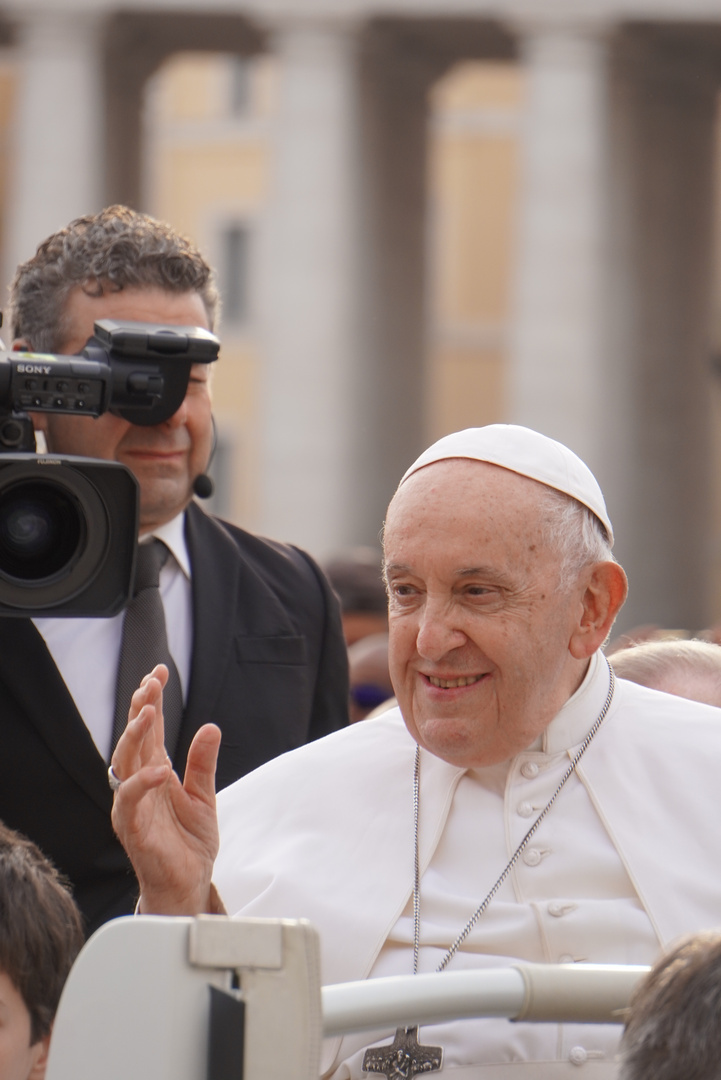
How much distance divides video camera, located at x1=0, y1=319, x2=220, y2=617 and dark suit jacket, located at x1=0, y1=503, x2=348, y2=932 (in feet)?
1.71

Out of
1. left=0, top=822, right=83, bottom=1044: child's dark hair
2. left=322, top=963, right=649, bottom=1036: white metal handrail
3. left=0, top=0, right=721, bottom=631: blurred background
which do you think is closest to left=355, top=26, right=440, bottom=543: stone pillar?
left=0, top=0, right=721, bottom=631: blurred background

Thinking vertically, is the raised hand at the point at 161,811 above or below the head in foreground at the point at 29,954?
above

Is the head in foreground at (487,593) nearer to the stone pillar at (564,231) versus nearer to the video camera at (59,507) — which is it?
the video camera at (59,507)

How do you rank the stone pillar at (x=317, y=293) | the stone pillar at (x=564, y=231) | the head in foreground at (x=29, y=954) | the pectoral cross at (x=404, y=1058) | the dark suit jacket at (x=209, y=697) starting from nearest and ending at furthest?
the head in foreground at (x=29, y=954) → the pectoral cross at (x=404, y=1058) → the dark suit jacket at (x=209, y=697) → the stone pillar at (x=564, y=231) → the stone pillar at (x=317, y=293)

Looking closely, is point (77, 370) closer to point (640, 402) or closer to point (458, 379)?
point (640, 402)

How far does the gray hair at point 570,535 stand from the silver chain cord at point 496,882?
0.90ft

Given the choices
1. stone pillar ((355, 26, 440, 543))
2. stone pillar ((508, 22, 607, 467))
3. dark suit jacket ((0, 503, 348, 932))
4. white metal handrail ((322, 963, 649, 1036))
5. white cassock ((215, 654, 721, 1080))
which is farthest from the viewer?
stone pillar ((355, 26, 440, 543))

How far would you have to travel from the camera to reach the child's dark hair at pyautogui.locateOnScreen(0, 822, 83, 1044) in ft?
9.12

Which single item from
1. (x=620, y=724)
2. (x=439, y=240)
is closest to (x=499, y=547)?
(x=620, y=724)

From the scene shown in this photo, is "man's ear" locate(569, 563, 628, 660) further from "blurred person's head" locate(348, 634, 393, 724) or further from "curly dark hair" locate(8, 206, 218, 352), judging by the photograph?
"blurred person's head" locate(348, 634, 393, 724)

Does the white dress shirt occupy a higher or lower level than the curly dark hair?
lower

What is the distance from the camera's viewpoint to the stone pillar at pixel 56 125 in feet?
78.2

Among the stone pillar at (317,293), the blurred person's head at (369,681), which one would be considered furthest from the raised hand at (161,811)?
the stone pillar at (317,293)

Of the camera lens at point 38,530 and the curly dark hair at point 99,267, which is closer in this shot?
the camera lens at point 38,530
